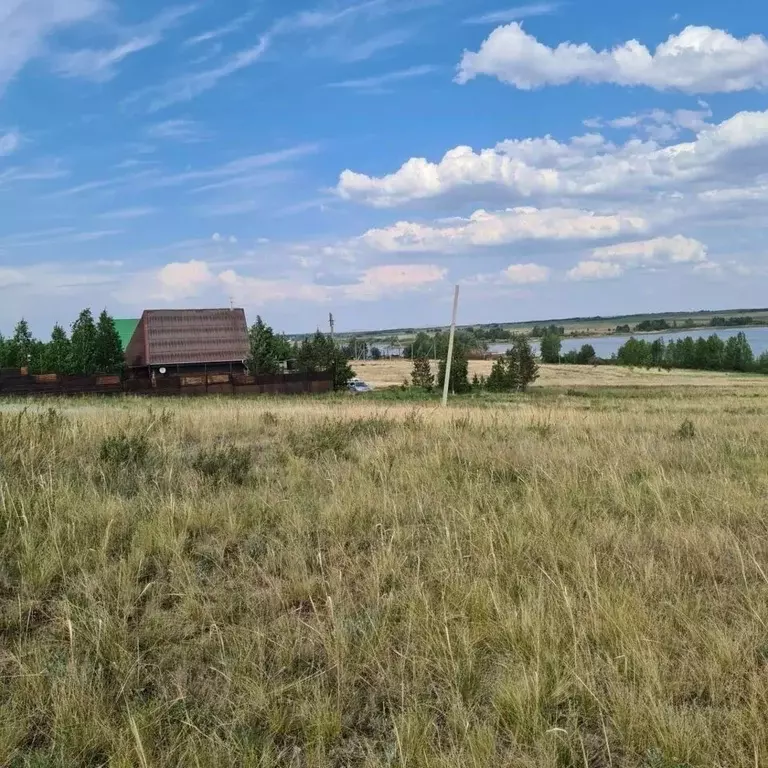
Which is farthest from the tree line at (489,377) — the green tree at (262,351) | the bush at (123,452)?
the bush at (123,452)

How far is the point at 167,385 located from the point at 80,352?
22134mm

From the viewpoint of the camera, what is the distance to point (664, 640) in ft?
9.84

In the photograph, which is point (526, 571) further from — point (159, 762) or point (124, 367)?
point (124, 367)

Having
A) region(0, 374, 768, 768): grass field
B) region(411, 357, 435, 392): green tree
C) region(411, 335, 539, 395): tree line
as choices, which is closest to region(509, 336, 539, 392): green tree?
region(411, 335, 539, 395): tree line

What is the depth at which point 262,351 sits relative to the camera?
58156mm

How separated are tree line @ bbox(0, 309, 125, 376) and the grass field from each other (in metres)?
53.4

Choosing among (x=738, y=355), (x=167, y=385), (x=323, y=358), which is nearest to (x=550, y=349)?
(x=738, y=355)

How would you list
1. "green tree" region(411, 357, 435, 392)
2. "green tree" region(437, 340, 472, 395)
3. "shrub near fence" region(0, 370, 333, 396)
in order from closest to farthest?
"shrub near fence" region(0, 370, 333, 396) → "green tree" region(437, 340, 472, 395) → "green tree" region(411, 357, 435, 392)

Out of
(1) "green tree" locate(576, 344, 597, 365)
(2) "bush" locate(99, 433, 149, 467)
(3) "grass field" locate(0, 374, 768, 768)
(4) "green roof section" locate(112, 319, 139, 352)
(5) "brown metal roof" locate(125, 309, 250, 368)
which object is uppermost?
(4) "green roof section" locate(112, 319, 139, 352)

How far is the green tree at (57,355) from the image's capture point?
188ft

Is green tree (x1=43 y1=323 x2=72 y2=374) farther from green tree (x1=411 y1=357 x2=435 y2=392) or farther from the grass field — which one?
the grass field

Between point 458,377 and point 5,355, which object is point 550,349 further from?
point 5,355

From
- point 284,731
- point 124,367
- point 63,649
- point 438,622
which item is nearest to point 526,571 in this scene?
point 438,622

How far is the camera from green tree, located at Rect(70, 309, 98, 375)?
55000 millimetres
